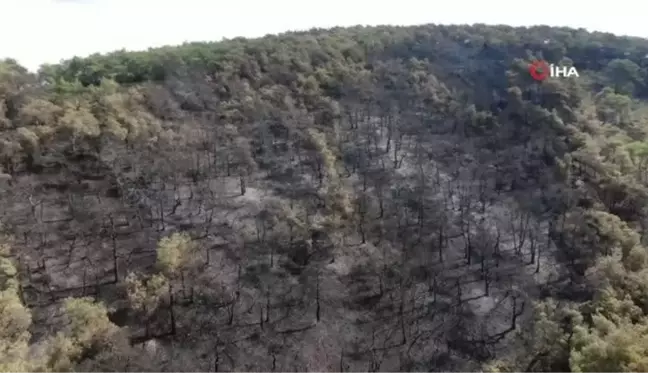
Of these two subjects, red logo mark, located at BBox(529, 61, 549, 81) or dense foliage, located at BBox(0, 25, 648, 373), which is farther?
red logo mark, located at BBox(529, 61, 549, 81)

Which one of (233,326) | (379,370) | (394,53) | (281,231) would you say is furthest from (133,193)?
(394,53)

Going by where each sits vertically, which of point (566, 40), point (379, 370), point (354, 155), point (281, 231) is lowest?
point (379, 370)

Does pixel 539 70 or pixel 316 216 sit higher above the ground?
pixel 539 70

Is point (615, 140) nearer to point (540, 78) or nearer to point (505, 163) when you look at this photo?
point (505, 163)

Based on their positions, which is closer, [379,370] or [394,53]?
[379,370]

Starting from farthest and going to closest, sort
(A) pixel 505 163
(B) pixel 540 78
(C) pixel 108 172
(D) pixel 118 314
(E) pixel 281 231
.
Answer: (B) pixel 540 78 < (A) pixel 505 163 < (C) pixel 108 172 < (E) pixel 281 231 < (D) pixel 118 314
